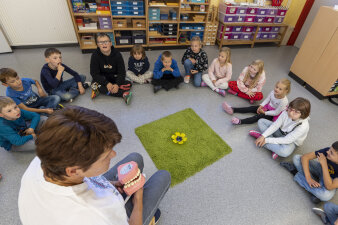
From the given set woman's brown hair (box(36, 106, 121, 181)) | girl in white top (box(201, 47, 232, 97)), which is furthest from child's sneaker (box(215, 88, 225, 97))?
woman's brown hair (box(36, 106, 121, 181))

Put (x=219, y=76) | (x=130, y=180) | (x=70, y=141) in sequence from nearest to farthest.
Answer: (x=70, y=141)
(x=130, y=180)
(x=219, y=76)

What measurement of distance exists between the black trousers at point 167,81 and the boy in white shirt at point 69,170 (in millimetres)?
2181

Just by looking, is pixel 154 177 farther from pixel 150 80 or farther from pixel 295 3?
pixel 295 3

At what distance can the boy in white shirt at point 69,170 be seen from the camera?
0.54 metres

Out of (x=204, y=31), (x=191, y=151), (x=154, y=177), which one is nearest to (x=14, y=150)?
(x=154, y=177)

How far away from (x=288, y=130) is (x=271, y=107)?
20.6 inches

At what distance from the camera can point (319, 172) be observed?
1697 mm

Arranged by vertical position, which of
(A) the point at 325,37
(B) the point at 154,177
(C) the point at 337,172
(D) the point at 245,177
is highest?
(A) the point at 325,37

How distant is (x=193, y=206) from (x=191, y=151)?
564 mm

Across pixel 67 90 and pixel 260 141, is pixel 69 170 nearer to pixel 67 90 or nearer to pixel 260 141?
pixel 260 141

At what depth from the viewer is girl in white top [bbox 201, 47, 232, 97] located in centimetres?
278

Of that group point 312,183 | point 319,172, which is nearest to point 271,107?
point 319,172

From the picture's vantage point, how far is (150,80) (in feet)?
9.64

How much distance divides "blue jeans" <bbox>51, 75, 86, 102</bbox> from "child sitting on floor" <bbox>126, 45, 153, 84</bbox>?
78cm
